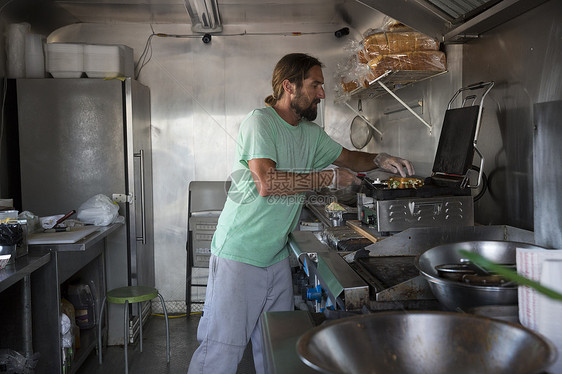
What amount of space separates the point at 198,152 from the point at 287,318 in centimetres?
373

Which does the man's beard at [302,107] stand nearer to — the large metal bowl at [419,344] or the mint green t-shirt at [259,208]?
the mint green t-shirt at [259,208]

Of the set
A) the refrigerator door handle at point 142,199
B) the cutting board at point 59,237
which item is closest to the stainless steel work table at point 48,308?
the cutting board at point 59,237

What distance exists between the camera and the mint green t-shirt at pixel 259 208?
7.09ft

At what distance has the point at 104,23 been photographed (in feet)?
15.2

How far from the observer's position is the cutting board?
2851 millimetres

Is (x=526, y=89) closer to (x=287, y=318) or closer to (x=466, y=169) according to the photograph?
(x=466, y=169)

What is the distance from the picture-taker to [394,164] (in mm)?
2318

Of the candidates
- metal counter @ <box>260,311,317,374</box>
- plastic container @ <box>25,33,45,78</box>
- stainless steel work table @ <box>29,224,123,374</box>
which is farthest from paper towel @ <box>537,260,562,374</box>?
plastic container @ <box>25,33,45,78</box>

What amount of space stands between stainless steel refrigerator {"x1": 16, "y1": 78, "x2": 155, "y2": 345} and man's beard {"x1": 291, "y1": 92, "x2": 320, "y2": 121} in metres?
2.11

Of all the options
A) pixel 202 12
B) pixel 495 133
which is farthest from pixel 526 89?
pixel 202 12

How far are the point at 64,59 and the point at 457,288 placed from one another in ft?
12.3

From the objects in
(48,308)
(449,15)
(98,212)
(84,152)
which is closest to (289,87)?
(449,15)

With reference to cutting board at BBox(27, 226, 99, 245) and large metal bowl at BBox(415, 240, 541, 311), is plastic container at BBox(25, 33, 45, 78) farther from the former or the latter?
large metal bowl at BBox(415, 240, 541, 311)

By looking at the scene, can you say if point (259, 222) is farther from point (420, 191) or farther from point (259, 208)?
point (420, 191)
